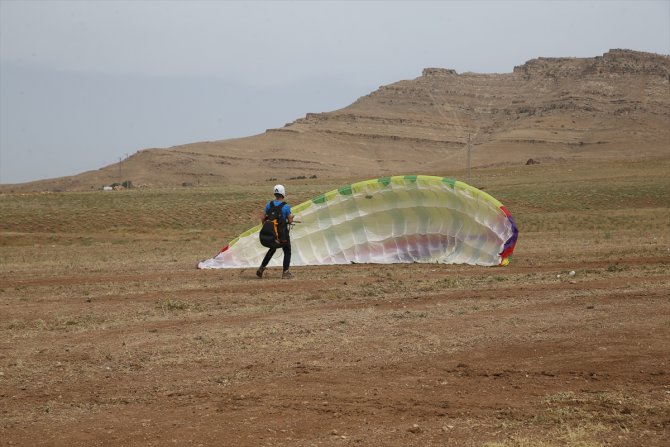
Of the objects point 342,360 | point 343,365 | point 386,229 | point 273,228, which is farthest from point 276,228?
point 343,365

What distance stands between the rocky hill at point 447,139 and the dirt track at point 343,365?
4417 inches

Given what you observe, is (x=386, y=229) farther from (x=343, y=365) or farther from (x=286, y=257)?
(x=343, y=365)

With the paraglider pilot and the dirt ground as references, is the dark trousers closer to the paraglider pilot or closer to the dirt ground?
the paraglider pilot

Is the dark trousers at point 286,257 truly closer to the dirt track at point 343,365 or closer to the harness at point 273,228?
the harness at point 273,228

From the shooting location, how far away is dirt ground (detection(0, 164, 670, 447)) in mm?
7441

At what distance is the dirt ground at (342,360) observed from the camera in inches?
293

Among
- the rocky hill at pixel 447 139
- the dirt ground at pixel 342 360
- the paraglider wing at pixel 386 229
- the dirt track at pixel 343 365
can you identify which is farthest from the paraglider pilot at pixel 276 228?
the rocky hill at pixel 447 139

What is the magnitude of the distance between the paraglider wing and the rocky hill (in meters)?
106

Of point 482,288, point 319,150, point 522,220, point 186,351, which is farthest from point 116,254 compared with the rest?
point 319,150

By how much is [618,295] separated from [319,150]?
513ft

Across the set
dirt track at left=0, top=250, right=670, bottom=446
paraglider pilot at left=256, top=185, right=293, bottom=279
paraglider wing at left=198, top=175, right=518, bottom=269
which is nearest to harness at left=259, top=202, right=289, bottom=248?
paraglider pilot at left=256, top=185, right=293, bottom=279

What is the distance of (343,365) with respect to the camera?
9.45m

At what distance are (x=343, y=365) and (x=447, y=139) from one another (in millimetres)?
177389

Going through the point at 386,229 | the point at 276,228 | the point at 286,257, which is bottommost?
the point at 286,257
